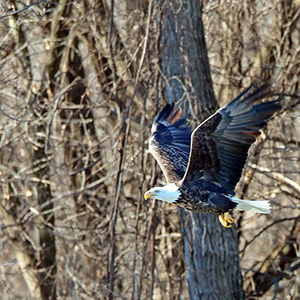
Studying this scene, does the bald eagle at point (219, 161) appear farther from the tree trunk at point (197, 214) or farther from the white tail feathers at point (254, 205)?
the tree trunk at point (197, 214)

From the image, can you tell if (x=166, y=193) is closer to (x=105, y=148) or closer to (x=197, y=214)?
(x=197, y=214)

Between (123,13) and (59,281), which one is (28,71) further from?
(59,281)

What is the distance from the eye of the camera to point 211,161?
609 centimetres

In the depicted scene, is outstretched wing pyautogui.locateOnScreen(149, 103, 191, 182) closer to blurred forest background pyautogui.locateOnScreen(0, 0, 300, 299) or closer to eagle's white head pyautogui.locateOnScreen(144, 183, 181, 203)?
eagle's white head pyautogui.locateOnScreen(144, 183, 181, 203)

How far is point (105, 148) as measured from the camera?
9570mm

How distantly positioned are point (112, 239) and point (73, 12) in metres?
4.21

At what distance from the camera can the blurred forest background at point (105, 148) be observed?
9078 millimetres

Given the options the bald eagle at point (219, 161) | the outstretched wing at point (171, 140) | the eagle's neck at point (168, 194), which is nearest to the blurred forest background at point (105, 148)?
the outstretched wing at point (171, 140)

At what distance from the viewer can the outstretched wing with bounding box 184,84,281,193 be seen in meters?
5.64

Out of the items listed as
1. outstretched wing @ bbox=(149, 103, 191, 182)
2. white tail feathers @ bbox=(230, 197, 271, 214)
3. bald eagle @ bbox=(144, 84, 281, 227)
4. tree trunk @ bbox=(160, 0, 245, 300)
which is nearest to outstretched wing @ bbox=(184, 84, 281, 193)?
bald eagle @ bbox=(144, 84, 281, 227)

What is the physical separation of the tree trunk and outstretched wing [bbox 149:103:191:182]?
783mm

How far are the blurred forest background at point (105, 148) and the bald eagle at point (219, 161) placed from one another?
7.99 feet

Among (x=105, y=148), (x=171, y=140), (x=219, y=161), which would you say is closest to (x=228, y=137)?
(x=219, y=161)

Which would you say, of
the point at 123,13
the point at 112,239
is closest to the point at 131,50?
the point at 123,13
